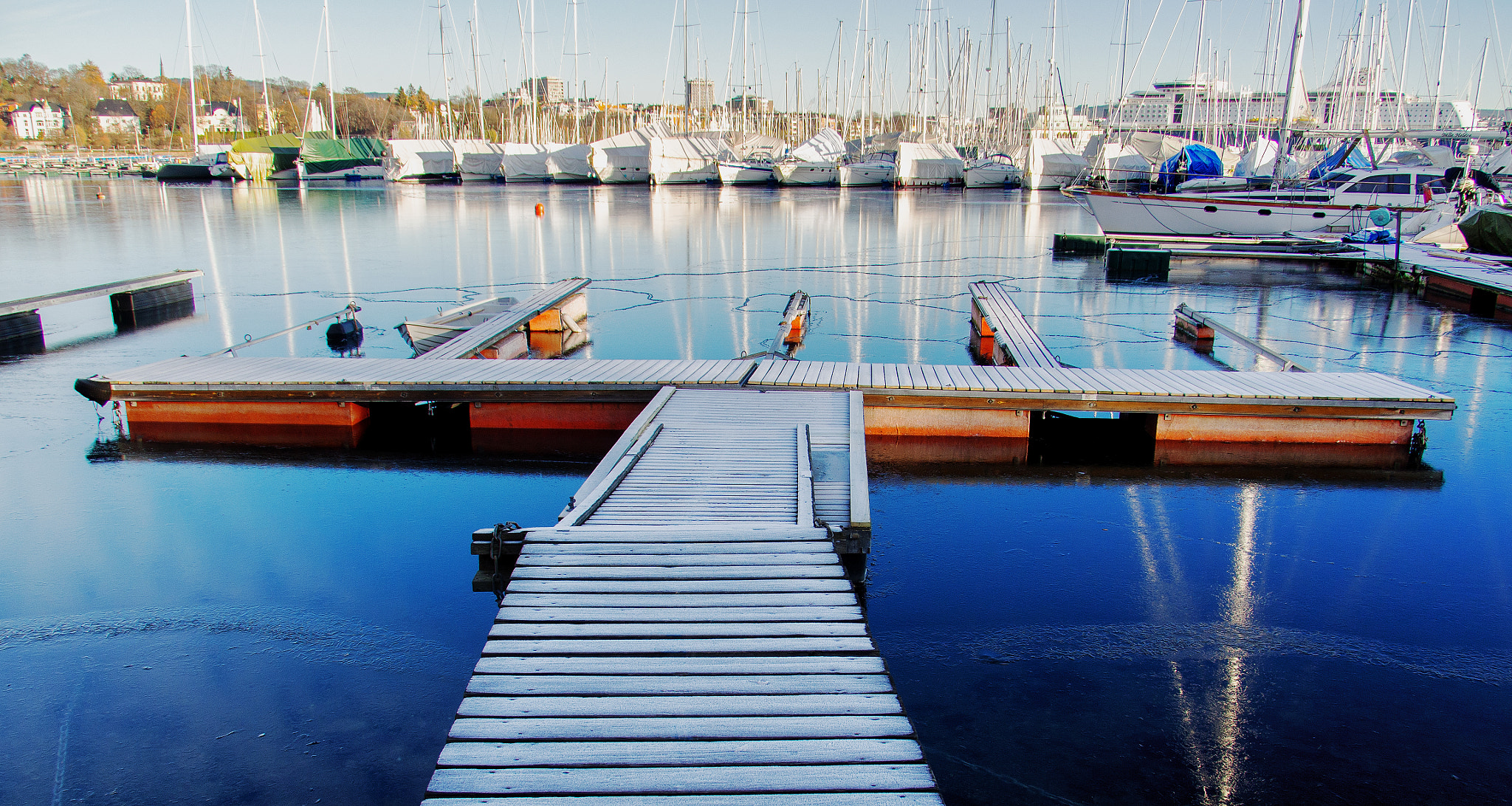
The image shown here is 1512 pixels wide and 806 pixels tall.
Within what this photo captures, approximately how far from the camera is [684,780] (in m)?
3.14

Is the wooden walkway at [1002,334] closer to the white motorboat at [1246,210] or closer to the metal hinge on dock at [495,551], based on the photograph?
the metal hinge on dock at [495,551]

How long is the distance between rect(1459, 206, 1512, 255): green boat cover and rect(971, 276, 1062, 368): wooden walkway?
561 inches

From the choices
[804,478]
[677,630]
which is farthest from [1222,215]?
[677,630]

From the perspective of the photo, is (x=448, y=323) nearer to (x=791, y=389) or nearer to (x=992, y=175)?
(x=791, y=389)

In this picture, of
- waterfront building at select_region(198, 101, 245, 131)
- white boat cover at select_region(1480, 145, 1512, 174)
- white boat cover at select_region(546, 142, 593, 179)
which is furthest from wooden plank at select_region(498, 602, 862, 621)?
waterfront building at select_region(198, 101, 245, 131)

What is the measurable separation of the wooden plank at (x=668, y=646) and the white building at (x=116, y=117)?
130301mm

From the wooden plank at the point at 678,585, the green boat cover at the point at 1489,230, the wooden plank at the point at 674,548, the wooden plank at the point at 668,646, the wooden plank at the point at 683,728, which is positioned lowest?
the wooden plank at the point at 683,728

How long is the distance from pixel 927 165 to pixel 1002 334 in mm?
54747

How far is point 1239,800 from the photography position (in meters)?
4.12

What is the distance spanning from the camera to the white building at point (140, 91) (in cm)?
12700

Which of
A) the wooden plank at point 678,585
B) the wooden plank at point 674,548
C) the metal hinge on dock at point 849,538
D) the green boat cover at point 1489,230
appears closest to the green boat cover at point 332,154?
the green boat cover at point 1489,230

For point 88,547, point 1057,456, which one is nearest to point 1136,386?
point 1057,456

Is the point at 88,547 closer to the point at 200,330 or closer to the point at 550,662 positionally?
the point at 550,662

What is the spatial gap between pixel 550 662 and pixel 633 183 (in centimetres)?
6557
